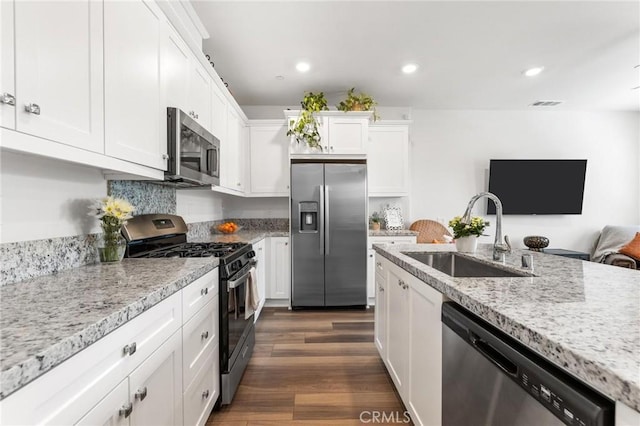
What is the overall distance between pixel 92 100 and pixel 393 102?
3849 mm

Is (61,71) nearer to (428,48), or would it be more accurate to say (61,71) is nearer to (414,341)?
(414,341)

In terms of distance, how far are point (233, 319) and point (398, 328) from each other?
1.02m

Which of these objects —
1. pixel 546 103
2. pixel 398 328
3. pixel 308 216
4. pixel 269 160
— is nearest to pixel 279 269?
pixel 308 216

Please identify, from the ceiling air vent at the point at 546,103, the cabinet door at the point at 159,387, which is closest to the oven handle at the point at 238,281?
the cabinet door at the point at 159,387

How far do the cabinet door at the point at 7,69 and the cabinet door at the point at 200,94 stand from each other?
122cm

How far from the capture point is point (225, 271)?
179cm

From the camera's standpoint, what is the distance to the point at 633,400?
464mm

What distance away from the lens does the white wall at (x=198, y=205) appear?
2740 millimetres

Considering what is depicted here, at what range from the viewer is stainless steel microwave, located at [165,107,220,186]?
5.71 feet

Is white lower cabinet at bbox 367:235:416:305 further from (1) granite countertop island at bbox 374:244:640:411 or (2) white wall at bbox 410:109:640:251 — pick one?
(1) granite countertop island at bbox 374:244:640:411

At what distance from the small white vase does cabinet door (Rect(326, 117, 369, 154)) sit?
208cm

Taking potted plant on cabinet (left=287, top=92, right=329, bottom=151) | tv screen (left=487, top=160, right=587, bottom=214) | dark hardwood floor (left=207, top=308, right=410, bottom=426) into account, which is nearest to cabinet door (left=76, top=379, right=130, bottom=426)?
dark hardwood floor (left=207, top=308, right=410, bottom=426)

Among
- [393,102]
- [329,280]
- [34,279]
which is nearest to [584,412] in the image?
[34,279]

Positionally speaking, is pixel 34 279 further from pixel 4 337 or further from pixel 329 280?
pixel 329 280
